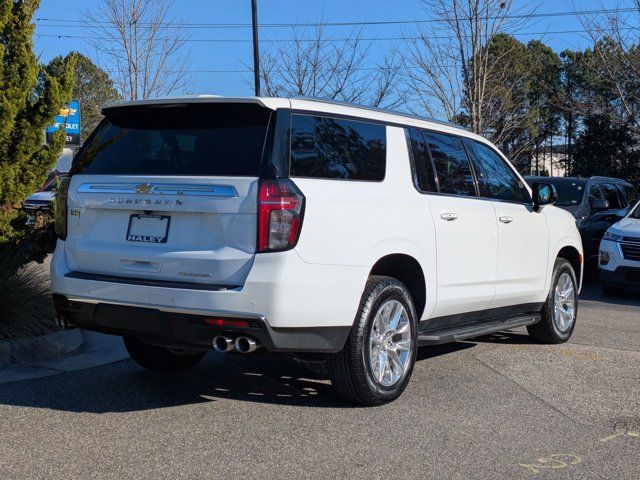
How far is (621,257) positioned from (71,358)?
7.75 metres

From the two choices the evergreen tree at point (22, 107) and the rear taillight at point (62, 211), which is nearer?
the rear taillight at point (62, 211)

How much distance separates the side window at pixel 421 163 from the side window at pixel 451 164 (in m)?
0.08

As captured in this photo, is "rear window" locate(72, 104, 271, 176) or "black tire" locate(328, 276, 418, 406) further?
"black tire" locate(328, 276, 418, 406)

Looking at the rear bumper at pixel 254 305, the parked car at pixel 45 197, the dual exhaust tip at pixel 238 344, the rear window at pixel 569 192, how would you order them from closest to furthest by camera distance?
the rear bumper at pixel 254 305 → the dual exhaust tip at pixel 238 344 → the parked car at pixel 45 197 → the rear window at pixel 569 192

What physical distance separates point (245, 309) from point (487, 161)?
3155 mm

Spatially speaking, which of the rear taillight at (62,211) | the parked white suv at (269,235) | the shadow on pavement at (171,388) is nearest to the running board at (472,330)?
the parked white suv at (269,235)

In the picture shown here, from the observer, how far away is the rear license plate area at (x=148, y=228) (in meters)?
4.71

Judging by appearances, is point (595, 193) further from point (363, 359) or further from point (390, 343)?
point (363, 359)

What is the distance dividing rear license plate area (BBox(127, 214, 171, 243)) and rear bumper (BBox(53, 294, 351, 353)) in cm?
42

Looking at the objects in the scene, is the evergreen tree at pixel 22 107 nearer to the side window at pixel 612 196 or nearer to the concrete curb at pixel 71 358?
the concrete curb at pixel 71 358

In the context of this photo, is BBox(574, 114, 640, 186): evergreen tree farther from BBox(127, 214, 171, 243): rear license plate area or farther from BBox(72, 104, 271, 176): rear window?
BBox(127, 214, 171, 243): rear license plate area

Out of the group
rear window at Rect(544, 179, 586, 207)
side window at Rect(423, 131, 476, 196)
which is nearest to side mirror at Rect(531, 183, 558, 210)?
side window at Rect(423, 131, 476, 196)

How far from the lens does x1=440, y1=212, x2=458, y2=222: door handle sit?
5.71m

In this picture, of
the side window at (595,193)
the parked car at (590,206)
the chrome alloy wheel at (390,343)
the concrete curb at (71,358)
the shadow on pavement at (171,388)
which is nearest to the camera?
the chrome alloy wheel at (390,343)
